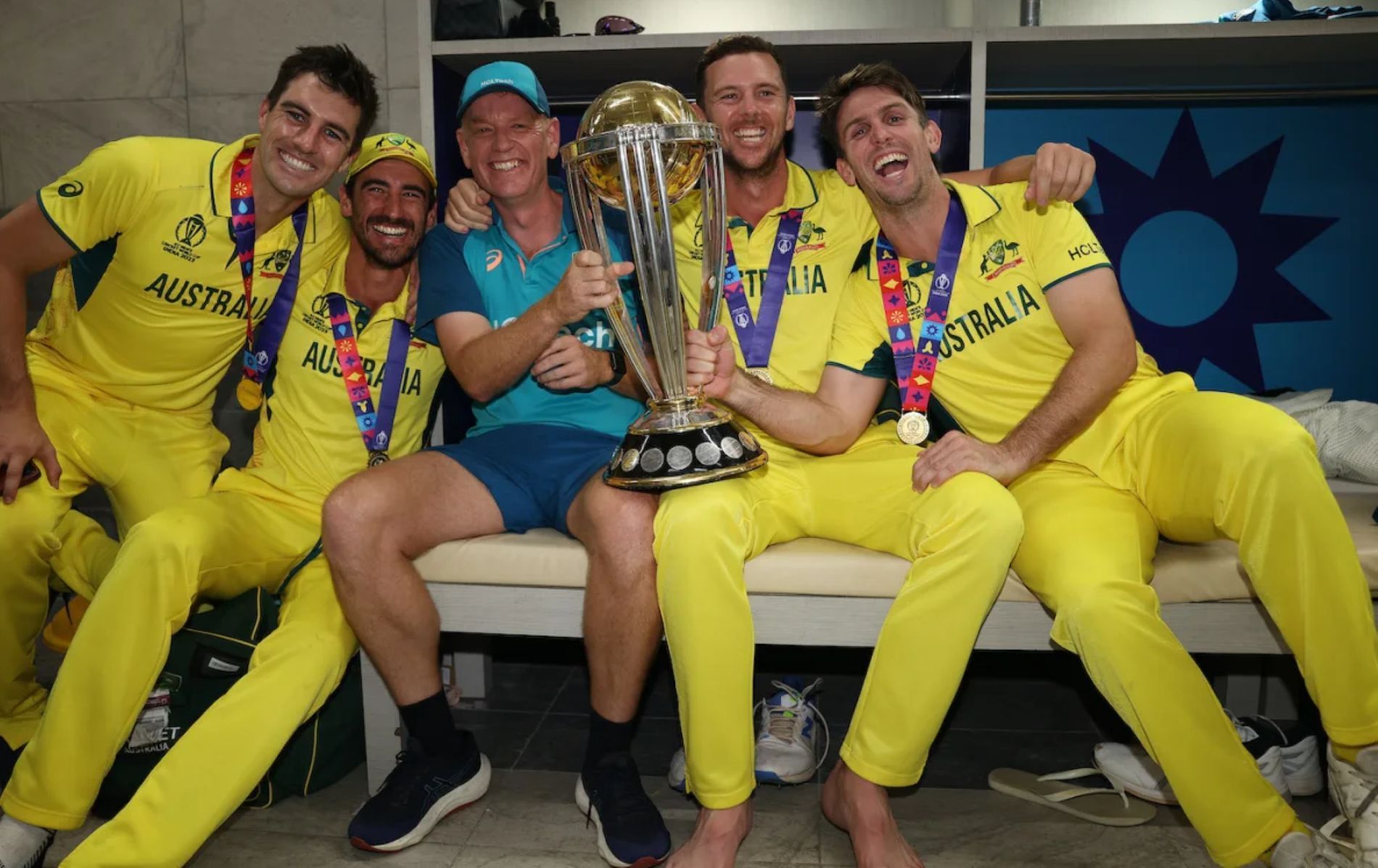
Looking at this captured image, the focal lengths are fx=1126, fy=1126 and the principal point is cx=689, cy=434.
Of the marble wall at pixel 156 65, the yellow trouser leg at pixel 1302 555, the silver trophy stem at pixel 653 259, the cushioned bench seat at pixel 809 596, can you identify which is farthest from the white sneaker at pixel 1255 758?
the marble wall at pixel 156 65

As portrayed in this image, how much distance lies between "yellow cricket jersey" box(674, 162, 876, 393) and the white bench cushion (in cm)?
36

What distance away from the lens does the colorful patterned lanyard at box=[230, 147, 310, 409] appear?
211cm

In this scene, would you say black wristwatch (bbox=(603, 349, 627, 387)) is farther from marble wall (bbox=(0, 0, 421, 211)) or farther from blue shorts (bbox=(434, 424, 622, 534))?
marble wall (bbox=(0, 0, 421, 211))

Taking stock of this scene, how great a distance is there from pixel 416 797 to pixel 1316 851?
136 cm

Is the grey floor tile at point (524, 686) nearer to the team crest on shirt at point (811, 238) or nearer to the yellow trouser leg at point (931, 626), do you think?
the yellow trouser leg at point (931, 626)

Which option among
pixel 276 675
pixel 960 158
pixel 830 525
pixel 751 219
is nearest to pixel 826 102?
pixel 751 219

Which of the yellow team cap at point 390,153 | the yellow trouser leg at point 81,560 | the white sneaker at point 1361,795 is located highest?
the yellow team cap at point 390,153

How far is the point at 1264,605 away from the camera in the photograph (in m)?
1.73

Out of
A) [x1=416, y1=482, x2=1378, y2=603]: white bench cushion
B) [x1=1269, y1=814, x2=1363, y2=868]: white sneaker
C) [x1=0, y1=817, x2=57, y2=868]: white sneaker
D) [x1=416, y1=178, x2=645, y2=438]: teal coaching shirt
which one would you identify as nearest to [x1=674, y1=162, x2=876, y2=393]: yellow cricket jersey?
[x1=416, y1=178, x2=645, y2=438]: teal coaching shirt

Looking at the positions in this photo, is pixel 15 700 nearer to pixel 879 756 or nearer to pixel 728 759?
pixel 728 759

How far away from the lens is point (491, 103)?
211 cm

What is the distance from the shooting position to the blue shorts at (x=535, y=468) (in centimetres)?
201

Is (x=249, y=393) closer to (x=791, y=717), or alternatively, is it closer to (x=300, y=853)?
(x=300, y=853)

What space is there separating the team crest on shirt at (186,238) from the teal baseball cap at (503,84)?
531 mm
